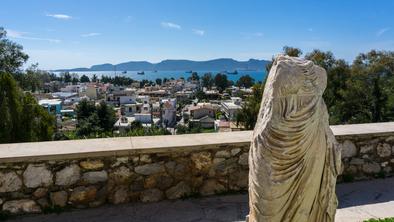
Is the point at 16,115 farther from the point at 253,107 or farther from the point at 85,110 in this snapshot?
the point at 85,110

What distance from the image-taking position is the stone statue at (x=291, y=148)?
2.12 meters

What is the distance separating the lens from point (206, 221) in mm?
3855

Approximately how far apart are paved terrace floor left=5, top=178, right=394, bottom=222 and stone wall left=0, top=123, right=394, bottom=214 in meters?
0.13

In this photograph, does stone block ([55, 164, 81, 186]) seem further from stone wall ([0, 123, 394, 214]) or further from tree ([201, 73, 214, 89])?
tree ([201, 73, 214, 89])

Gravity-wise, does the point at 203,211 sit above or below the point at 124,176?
below

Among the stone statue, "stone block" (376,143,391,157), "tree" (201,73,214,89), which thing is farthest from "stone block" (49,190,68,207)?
"tree" (201,73,214,89)

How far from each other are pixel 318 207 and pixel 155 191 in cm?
251

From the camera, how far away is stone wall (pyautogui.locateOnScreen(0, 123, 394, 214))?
3.95 m

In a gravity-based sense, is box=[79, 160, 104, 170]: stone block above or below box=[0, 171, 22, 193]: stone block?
above

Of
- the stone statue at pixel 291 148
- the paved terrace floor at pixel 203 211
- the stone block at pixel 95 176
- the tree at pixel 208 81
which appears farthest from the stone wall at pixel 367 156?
the tree at pixel 208 81

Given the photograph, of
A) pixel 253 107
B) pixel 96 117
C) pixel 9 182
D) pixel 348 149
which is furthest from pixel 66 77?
pixel 348 149

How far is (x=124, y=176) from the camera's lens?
4.29 metres

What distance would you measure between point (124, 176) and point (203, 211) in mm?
1034

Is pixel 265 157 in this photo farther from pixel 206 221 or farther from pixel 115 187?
pixel 115 187
